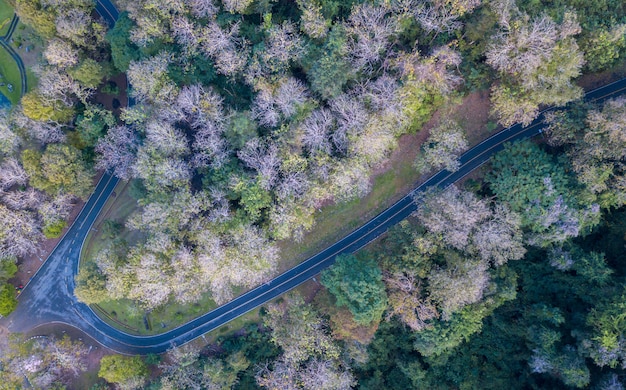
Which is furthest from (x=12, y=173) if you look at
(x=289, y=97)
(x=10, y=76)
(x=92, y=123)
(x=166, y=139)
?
(x=289, y=97)

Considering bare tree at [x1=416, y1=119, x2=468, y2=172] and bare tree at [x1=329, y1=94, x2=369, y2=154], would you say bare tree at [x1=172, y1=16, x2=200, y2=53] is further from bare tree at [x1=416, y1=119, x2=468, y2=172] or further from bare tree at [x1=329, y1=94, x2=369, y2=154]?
bare tree at [x1=416, y1=119, x2=468, y2=172]

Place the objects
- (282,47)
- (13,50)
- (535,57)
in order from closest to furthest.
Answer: (535,57) < (282,47) < (13,50)

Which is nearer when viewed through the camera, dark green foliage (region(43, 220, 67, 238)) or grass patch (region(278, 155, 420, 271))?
grass patch (region(278, 155, 420, 271))

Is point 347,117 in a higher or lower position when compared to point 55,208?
higher

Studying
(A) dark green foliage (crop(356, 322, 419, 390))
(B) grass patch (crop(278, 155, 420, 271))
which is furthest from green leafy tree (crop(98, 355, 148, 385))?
(A) dark green foliage (crop(356, 322, 419, 390))

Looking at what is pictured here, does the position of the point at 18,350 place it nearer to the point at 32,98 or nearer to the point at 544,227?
the point at 32,98

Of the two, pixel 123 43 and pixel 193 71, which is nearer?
pixel 193 71

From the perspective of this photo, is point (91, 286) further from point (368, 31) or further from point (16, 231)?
point (368, 31)

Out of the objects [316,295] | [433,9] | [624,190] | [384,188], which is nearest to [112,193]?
[316,295]
